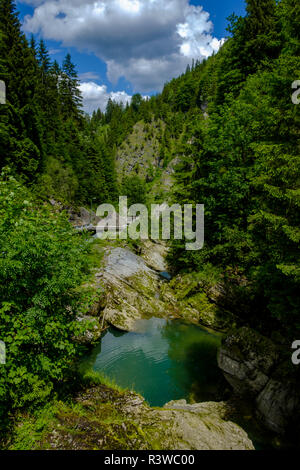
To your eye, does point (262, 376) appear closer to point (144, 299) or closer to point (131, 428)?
point (131, 428)

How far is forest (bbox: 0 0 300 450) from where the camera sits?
5.14 metres

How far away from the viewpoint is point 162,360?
1191 centimetres

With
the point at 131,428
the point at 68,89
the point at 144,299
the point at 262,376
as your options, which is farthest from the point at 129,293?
the point at 68,89

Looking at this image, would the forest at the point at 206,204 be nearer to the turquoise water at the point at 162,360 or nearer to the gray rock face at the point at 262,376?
the gray rock face at the point at 262,376

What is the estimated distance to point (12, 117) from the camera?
25766 millimetres

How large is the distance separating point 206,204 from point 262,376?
11.1 metres

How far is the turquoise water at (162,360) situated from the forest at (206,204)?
194cm

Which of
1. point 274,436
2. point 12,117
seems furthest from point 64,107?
point 274,436

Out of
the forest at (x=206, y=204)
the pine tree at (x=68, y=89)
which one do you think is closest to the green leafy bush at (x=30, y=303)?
the forest at (x=206, y=204)

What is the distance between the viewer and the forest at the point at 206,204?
5141mm

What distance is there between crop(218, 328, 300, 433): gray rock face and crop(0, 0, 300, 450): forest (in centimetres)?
122

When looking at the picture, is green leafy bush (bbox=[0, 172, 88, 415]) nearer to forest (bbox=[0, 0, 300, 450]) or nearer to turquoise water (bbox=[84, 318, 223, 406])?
forest (bbox=[0, 0, 300, 450])
